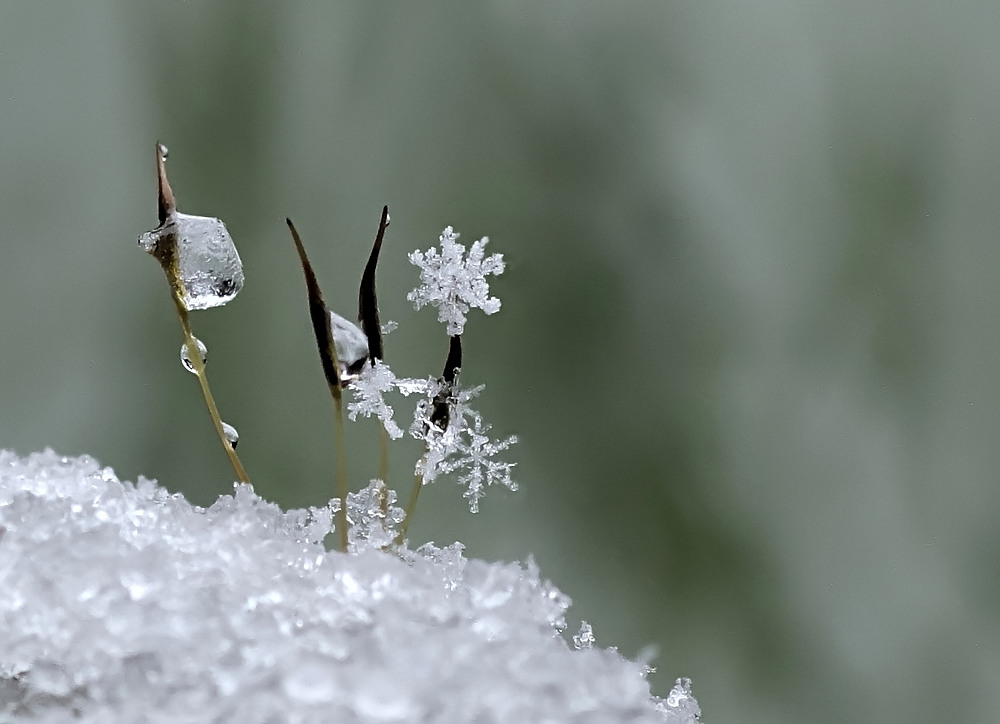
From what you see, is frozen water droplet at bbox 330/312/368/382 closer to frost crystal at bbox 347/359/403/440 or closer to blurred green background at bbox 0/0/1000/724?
frost crystal at bbox 347/359/403/440

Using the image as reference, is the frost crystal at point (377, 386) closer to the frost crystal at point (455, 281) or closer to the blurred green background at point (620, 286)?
the frost crystal at point (455, 281)

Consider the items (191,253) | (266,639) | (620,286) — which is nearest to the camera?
(266,639)

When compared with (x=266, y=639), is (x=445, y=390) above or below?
above

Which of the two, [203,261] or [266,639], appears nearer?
[266,639]

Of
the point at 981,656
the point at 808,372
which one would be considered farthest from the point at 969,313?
the point at 981,656

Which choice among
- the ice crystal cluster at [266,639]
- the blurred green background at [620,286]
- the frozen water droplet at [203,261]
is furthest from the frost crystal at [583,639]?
the blurred green background at [620,286]

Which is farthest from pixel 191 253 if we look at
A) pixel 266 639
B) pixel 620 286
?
pixel 620 286

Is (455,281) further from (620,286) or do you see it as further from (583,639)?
(620,286)
